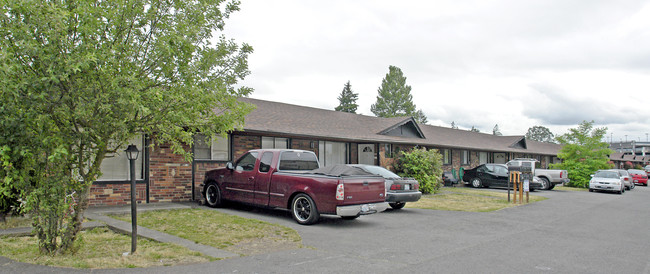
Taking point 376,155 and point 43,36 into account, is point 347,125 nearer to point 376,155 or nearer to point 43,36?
point 376,155

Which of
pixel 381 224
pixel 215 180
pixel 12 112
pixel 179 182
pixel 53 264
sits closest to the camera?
pixel 12 112

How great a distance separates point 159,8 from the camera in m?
6.19

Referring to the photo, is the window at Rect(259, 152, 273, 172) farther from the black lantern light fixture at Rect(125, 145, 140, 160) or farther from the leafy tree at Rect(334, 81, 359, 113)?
the leafy tree at Rect(334, 81, 359, 113)

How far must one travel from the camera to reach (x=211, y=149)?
14.3 metres

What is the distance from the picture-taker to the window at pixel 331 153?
1886cm

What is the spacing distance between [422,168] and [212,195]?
1060 centimetres

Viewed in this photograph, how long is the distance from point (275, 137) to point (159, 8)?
10658 millimetres

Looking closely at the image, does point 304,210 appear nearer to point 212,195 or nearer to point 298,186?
point 298,186

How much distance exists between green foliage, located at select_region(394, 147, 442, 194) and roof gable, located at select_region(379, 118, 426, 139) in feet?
11.3

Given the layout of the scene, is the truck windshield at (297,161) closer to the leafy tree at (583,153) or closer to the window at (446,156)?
the window at (446,156)

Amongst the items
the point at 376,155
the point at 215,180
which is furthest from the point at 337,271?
the point at 376,155

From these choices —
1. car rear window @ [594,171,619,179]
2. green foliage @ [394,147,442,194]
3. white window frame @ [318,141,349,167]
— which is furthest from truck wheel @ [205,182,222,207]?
car rear window @ [594,171,619,179]

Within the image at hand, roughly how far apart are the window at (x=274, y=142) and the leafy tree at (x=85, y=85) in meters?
9.43

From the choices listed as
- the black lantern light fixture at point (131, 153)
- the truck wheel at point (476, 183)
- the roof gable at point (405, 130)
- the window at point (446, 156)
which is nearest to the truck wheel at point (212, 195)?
the black lantern light fixture at point (131, 153)
